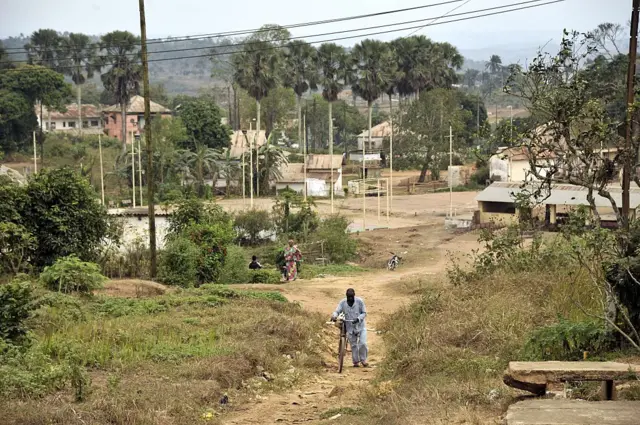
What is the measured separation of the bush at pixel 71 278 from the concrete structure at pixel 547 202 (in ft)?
66.7

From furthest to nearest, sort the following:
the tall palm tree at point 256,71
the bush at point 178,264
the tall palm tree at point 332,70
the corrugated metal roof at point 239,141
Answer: the tall palm tree at point 332,70
the tall palm tree at point 256,71
the corrugated metal roof at point 239,141
the bush at point 178,264

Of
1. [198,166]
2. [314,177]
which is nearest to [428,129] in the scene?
[314,177]

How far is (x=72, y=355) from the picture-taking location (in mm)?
12695

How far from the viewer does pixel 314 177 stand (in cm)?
6172

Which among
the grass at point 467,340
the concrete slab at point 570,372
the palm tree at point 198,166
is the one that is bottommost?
the grass at point 467,340

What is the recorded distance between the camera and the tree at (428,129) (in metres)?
67.0

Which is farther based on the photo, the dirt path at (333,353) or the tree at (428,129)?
the tree at (428,129)

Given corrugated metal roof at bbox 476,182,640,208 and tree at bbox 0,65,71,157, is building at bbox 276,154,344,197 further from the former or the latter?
tree at bbox 0,65,71,157

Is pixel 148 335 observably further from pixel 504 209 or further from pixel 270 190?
pixel 270 190

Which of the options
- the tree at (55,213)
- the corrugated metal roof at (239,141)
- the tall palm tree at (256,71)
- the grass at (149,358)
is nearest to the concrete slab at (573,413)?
the grass at (149,358)

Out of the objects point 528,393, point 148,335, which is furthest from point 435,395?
point 148,335

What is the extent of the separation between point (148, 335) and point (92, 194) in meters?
11.2

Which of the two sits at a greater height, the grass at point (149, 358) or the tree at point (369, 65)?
the tree at point (369, 65)

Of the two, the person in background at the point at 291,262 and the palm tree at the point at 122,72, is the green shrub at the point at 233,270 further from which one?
the palm tree at the point at 122,72
